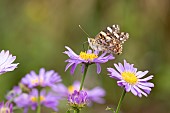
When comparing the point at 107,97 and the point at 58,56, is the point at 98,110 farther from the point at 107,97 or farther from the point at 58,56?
the point at 58,56

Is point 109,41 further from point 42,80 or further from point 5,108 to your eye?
point 5,108

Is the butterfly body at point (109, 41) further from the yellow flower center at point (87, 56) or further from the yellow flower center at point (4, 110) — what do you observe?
the yellow flower center at point (4, 110)

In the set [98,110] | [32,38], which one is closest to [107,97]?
[98,110]

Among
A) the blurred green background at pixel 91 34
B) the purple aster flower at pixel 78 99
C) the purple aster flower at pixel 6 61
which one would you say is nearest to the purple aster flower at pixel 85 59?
the purple aster flower at pixel 78 99

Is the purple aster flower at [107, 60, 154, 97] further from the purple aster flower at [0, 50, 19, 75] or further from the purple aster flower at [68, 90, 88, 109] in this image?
the purple aster flower at [0, 50, 19, 75]

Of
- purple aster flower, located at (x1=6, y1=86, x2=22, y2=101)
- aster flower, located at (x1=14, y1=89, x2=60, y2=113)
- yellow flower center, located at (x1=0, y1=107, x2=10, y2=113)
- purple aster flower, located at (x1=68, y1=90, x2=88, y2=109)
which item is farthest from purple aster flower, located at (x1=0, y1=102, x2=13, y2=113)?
aster flower, located at (x1=14, y1=89, x2=60, y2=113)

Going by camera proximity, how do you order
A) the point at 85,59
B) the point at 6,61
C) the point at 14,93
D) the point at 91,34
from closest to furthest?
the point at 6,61 < the point at 85,59 < the point at 14,93 < the point at 91,34

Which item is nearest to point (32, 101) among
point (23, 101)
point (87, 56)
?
point (23, 101)
